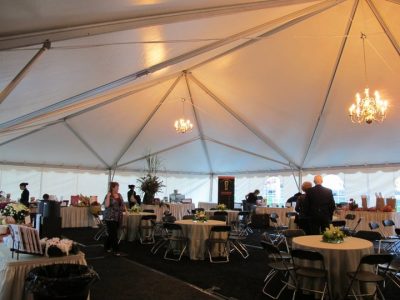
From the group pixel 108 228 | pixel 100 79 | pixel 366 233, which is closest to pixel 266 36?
pixel 100 79

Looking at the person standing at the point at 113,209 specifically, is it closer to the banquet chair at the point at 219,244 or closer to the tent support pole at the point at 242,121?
the banquet chair at the point at 219,244

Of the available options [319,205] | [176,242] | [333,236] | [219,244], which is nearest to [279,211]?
[219,244]

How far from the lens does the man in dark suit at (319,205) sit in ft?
18.9

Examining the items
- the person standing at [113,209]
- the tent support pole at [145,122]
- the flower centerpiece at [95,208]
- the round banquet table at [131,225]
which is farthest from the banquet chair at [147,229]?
the tent support pole at [145,122]

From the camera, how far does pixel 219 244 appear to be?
7.37 meters

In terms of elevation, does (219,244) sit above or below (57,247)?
below

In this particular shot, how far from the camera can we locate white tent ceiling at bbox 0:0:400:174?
410cm

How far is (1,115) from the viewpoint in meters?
6.20

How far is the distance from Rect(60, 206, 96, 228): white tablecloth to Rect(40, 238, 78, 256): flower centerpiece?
357 inches

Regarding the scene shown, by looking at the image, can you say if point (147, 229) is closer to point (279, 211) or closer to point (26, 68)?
point (279, 211)

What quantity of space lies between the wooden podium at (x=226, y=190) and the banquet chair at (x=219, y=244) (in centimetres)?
589

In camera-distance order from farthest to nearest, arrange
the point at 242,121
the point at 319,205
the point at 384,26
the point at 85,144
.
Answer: the point at 85,144
the point at 242,121
the point at 384,26
the point at 319,205

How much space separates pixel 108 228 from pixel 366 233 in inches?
200

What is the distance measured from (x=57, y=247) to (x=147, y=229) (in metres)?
6.15
